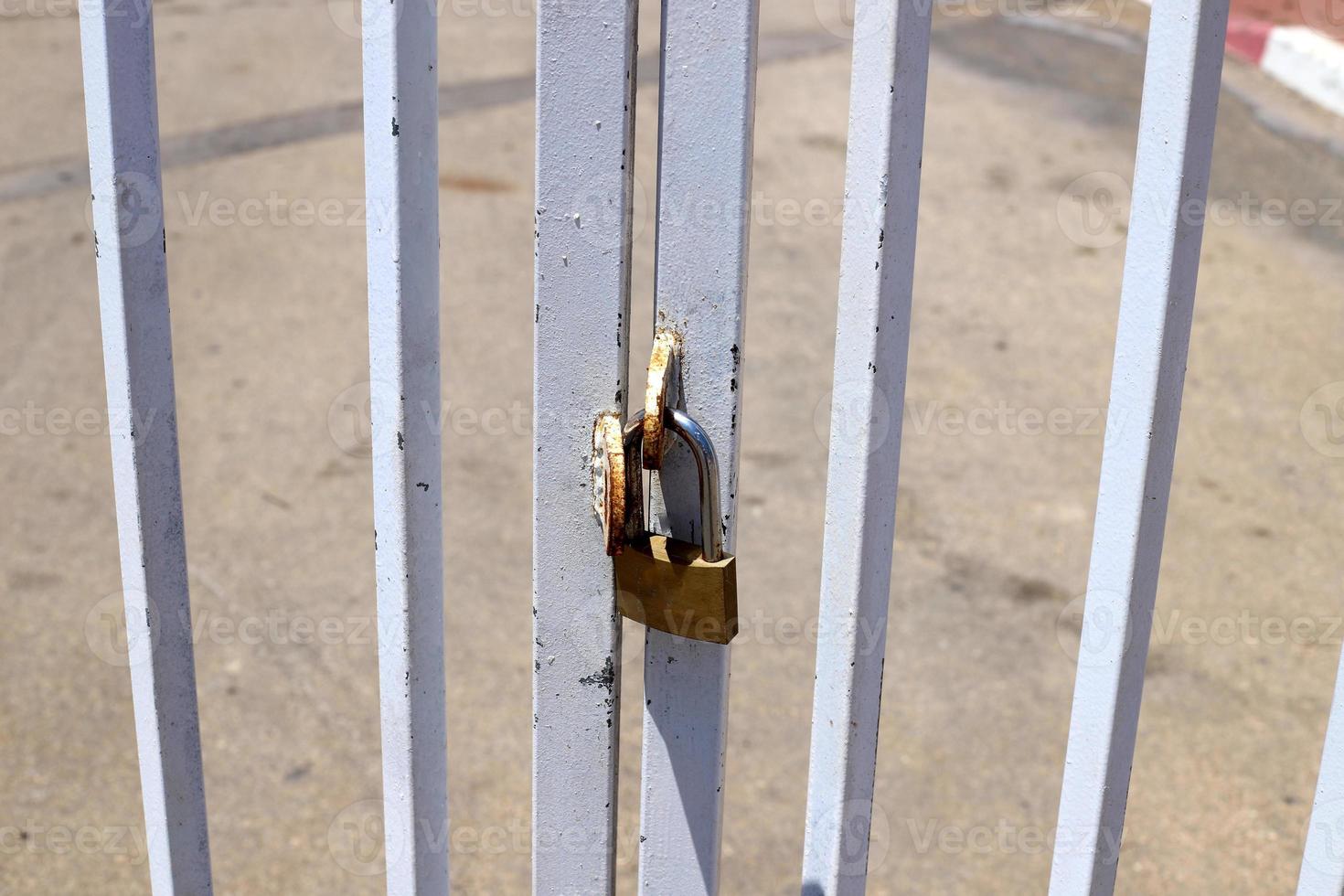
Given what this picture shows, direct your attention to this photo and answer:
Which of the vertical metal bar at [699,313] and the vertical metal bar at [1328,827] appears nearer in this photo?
the vertical metal bar at [699,313]

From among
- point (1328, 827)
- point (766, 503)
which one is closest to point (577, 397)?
point (1328, 827)

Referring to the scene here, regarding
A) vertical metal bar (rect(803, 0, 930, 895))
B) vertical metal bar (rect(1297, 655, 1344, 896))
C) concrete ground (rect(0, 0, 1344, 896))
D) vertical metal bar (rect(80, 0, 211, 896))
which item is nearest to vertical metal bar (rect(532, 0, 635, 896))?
vertical metal bar (rect(803, 0, 930, 895))

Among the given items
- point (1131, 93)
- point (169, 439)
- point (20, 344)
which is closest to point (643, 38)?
point (1131, 93)

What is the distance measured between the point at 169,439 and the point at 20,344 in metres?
2.97

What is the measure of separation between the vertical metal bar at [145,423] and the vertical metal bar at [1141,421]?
1.97 ft

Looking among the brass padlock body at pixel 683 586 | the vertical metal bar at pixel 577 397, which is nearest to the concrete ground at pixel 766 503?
the vertical metal bar at pixel 577 397

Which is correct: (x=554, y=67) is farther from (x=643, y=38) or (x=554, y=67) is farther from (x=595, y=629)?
(x=643, y=38)

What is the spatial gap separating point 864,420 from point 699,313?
0.12 meters

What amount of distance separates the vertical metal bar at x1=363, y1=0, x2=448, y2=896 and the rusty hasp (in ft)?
0.51

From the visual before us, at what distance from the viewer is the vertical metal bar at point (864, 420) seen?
0.80m

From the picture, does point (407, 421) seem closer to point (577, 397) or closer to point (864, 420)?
point (577, 397)

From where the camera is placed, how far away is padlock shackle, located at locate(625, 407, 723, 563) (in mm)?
861

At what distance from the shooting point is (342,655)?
2631 mm

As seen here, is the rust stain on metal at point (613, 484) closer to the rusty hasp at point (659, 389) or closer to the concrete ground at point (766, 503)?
the rusty hasp at point (659, 389)
